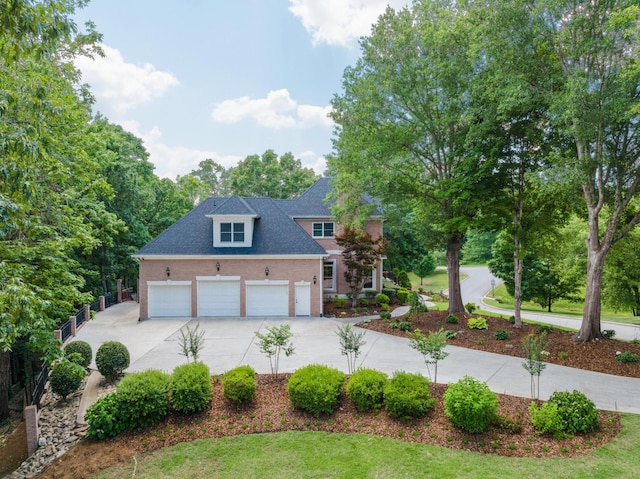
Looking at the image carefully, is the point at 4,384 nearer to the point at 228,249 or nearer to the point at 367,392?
the point at 228,249

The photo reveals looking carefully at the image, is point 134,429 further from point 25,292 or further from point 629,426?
point 629,426

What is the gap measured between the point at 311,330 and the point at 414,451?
31.6ft

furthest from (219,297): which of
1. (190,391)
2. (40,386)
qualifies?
(190,391)

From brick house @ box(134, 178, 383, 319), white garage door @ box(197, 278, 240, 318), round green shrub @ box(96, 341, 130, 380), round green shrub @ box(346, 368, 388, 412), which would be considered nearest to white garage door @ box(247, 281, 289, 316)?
brick house @ box(134, 178, 383, 319)

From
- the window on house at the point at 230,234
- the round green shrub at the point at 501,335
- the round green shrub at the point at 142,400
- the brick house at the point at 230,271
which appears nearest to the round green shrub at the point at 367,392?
the round green shrub at the point at 142,400

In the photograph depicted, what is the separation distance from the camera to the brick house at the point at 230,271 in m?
18.5

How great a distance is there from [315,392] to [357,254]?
516 inches

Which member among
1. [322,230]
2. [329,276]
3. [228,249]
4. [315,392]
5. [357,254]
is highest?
[322,230]

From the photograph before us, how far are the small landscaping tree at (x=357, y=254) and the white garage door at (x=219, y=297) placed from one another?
634 cm

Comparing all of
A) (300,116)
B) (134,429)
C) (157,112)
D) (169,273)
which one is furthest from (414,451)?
(300,116)

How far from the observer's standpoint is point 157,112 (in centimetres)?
1841

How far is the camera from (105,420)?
7605 mm

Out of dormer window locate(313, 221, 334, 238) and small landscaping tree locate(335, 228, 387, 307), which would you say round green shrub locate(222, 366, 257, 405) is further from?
dormer window locate(313, 221, 334, 238)

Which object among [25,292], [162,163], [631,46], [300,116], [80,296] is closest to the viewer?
[25,292]
